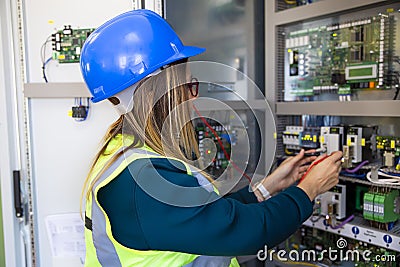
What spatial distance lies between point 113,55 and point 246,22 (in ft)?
4.48

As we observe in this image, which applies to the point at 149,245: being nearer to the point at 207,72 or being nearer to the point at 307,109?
the point at 207,72

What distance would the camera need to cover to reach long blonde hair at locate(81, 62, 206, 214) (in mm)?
721

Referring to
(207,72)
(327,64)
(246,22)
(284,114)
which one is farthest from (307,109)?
(207,72)

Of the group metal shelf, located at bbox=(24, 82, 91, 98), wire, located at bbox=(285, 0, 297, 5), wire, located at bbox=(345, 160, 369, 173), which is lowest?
wire, located at bbox=(345, 160, 369, 173)

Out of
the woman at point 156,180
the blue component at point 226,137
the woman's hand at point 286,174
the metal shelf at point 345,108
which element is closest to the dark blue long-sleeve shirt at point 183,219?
Answer: the woman at point 156,180

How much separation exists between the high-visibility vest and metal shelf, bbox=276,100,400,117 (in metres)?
0.94

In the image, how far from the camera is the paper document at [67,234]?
4.17ft

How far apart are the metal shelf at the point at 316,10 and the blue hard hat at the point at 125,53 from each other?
1068mm

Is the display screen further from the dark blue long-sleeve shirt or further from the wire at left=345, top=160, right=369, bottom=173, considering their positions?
the dark blue long-sleeve shirt

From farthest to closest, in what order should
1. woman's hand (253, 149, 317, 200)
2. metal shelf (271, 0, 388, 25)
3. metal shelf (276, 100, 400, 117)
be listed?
metal shelf (271, 0, 388, 25) < metal shelf (276, 100, 400, 117) < woman's hand (253, 149, 317, 200)

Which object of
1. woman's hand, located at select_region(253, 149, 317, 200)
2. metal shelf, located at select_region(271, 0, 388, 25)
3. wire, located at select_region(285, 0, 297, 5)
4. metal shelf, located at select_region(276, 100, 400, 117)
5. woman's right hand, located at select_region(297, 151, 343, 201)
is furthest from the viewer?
wire, located at select_region(285, 0, 297, 5)

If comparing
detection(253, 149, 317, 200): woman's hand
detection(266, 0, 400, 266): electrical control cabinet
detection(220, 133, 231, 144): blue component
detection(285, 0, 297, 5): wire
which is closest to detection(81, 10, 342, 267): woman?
detection(253, 149, 317, 200): woman's hand

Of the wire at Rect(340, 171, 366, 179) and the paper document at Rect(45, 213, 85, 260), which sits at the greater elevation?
the wire at Rect(340, 171, 366, 179)

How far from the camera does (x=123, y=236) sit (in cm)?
73
